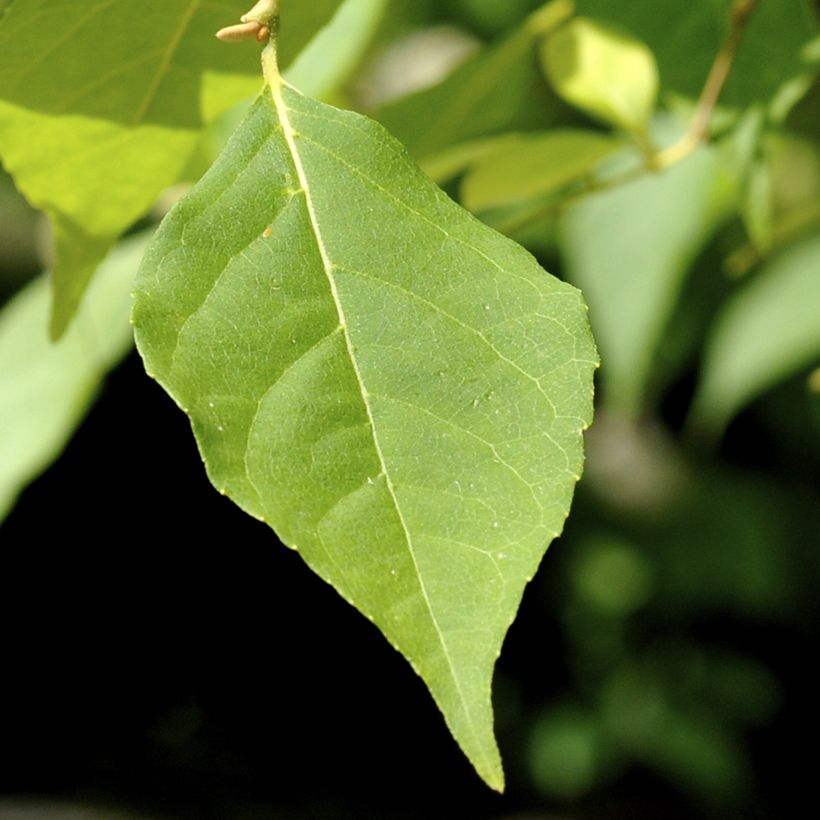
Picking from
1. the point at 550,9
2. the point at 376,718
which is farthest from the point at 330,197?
the point at 376,718

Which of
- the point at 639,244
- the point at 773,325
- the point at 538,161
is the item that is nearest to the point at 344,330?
the point at 538,161

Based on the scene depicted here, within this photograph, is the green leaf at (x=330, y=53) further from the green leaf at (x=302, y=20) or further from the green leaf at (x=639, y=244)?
the green leaf at (x=639, y=244)

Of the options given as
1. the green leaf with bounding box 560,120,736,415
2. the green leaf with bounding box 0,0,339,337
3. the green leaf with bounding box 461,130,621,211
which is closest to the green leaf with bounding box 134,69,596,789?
the green leaf with bounding box 0,0,339,337

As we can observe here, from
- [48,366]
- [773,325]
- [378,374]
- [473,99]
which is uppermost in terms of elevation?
[378,374]

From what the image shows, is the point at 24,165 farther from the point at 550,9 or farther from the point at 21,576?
the point at 21,576

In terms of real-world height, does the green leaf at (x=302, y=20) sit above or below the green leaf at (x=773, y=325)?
above

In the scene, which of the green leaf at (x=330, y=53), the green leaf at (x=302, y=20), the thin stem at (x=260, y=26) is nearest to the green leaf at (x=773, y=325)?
the green leaf at (x=330, y=53)

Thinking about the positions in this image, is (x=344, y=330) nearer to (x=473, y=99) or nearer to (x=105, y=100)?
(x=105, y=100)

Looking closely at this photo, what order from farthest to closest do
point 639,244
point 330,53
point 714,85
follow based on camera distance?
point 639,244, point 330,53, point 714,85
